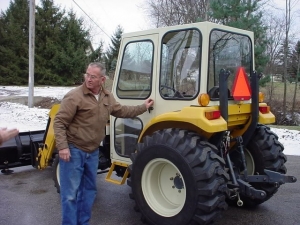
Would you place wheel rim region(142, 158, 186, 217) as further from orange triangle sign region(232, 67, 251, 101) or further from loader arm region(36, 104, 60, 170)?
loader arm region(36, 104, 60, 170)

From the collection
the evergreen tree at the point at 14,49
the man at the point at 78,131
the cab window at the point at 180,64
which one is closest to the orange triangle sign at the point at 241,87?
the cab window at the point at 180,64

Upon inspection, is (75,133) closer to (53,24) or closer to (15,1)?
(53,24)

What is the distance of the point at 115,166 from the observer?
15.1ft

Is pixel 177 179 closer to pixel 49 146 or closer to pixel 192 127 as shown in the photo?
pixel 192 127

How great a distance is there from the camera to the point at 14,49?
86.4ft

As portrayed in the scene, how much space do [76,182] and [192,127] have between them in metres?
1.29

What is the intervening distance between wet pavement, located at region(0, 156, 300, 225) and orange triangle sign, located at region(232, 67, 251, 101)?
4.92ft

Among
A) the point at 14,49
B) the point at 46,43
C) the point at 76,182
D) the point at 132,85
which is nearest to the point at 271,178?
the point at 132,85

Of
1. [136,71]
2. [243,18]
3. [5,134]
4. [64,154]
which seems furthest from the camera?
[243,18]

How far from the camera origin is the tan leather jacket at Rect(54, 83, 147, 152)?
10.5ft

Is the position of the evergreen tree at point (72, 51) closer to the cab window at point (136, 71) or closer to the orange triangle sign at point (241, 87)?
the cab window at point (136, 71)

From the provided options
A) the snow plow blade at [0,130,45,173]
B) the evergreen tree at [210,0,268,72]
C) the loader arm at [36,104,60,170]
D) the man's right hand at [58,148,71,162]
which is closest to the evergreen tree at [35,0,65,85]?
the evergreen tree at [210,0,268,72]

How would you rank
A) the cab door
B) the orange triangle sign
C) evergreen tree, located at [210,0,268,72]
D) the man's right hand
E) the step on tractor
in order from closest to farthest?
the man's right hand < the step on tractor < the orange triangle sign < the cab door < evergreen tree, located at [210,0,268,72]

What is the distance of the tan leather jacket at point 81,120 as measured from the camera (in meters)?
3.21
